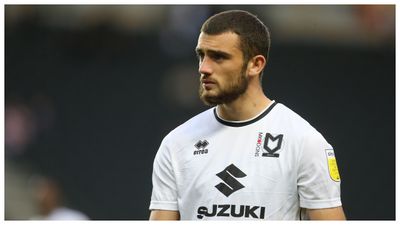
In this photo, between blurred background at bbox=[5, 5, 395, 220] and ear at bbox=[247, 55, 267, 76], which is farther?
blurred background at bbox=[5, 5, 395, 220]

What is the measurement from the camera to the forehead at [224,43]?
528 cm

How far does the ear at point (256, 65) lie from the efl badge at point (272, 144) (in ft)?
1.32

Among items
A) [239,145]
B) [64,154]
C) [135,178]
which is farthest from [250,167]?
[64,154]

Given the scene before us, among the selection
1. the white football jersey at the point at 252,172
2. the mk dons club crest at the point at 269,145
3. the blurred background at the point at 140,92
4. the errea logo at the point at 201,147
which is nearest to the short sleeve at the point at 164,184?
the white football jersey at the point at 252,172

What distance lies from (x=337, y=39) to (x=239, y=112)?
1036 centimetres

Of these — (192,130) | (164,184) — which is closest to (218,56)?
(192,130)

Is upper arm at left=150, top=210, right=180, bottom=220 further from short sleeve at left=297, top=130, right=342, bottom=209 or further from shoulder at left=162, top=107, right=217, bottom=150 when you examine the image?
short sleeve at left=297, top=130, right=342, bottom=209

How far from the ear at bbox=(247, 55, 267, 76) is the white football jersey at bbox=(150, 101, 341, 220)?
242 mm

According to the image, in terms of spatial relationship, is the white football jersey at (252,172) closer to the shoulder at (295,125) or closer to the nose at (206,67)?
the shoulder at (295,125)

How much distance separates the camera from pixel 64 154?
1521 centimetres

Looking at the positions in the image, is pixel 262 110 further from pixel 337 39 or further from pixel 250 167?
pixel 337 39

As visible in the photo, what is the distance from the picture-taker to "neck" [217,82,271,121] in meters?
5.42

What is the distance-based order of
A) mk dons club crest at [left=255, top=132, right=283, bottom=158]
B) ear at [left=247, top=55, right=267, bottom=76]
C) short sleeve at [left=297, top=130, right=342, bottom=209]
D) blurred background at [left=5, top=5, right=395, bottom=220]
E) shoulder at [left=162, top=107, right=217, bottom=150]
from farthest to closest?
blurred background at [left=5, top=5, right=395, bottom=220], shoulder at [left=162, top=107, right=217, bottom=150], ear at [left=247, top=55, right=267, bottom=76], mk dons club crest at [left=255, top=132, right=283, bottom=158], short sleeve at [left=297, top=130, right=342, bottom=209]

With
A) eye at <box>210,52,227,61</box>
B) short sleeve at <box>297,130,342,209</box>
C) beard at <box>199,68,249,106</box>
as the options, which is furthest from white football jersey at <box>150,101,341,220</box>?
eye at <box>210,52,227,61</box>
